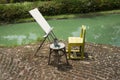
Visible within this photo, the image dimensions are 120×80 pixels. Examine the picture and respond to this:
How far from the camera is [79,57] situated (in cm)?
785

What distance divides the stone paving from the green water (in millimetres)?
1651

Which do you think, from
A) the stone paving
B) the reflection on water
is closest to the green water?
the reflection on water

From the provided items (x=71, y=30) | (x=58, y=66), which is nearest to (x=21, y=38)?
(x=71, y=30)

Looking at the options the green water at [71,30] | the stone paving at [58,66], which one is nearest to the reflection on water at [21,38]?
the green water at [71,30]

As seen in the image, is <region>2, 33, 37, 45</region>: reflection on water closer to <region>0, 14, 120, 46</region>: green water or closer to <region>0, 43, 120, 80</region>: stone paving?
<region>0, 14, 120, 46</region>: green water

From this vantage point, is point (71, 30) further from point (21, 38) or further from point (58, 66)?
point (58, 66)

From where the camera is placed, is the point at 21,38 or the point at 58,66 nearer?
the point at 58,66

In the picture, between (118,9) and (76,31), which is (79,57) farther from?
(118,9)

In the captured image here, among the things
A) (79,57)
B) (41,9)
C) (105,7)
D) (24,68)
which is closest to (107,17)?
(105,7)

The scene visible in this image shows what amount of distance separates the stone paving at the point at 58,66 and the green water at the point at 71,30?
165 centimetres

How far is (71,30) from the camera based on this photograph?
1175 cm

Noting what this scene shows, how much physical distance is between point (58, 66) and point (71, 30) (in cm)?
453

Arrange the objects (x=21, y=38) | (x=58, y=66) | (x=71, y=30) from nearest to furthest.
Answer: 1. (x=58, y=66)
2. (x=21, y=38)
3. (x=71, y=30)

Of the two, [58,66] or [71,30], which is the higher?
[58,66]
